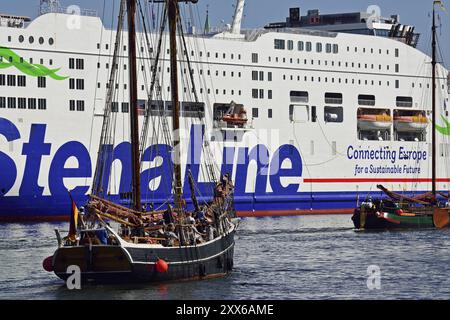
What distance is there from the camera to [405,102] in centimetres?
7025

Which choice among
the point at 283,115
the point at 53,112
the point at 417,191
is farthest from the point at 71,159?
the point at 417,191

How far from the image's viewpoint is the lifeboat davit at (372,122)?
6738 centimetres

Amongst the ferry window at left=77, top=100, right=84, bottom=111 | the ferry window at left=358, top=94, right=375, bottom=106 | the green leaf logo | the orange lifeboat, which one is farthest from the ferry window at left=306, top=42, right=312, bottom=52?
the green leaf logo

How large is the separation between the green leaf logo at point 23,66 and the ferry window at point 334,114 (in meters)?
17.8

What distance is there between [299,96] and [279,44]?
10.2ft

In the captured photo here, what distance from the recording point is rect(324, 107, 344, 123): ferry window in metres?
65.9

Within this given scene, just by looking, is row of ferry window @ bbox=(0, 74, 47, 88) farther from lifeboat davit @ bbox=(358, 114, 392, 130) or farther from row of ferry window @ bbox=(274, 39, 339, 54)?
lifeboat davit @ bbox=(358, 114, 392, 130)

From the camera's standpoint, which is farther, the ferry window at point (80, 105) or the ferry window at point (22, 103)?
the ferry window at point (80, 105)

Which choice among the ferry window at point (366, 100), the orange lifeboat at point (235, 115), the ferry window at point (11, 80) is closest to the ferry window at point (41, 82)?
the ferry window at point (11, 80)

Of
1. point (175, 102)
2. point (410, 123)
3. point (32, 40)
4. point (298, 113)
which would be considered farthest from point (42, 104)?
point (410, 123)

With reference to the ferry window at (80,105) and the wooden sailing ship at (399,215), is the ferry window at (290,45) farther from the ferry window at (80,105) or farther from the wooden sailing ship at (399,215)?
the ferry window at (80,105)

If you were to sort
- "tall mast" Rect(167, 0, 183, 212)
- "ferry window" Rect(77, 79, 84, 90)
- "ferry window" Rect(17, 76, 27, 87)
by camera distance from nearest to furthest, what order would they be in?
"tall mast" Rect(167, 0, 183, 212)
"ferry window" Rect(17, 76, 27, 87)
"ferry window" Rect(77, 79, 84, 90)

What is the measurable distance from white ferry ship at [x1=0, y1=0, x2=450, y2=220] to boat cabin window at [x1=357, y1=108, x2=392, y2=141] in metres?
0.08

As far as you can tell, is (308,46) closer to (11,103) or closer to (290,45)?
(290,45)
